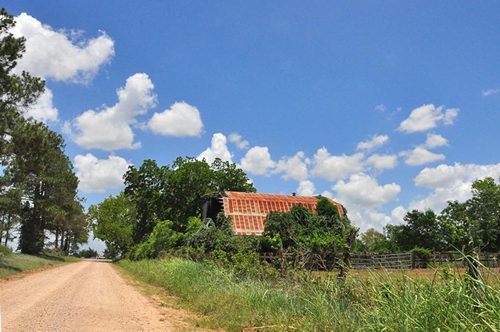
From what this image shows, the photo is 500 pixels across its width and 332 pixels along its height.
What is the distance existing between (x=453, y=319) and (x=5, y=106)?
85.3 ft

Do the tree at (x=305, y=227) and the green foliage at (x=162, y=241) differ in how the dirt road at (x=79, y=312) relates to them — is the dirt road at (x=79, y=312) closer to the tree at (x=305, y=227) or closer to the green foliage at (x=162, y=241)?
the tree at (x=305, y=227)

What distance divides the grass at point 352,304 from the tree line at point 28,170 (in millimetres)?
15394

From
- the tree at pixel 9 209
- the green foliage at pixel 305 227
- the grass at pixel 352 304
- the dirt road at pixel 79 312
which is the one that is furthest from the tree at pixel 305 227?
the tree at pixel 9 209

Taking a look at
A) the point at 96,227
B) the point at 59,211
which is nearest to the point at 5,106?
the point at 59,211

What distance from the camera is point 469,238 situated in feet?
17.1

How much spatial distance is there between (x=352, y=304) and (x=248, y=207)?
2710 centimetres

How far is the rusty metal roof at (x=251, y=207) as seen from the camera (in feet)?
106

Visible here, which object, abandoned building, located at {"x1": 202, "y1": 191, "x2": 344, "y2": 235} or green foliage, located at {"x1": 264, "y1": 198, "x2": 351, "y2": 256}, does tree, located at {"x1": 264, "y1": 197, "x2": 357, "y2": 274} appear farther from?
abandoned building, located at {"x1": 202, "y1": 191, "x2": 344, "y2": 235}

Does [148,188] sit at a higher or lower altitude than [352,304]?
higher

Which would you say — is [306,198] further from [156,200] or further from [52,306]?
[52,306]

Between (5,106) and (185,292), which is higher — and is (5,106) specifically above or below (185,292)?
above

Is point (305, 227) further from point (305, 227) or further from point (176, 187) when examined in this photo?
point (176, 187)

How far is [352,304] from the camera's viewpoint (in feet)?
23.2

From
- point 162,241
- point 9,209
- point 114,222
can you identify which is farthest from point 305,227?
point 114,222
